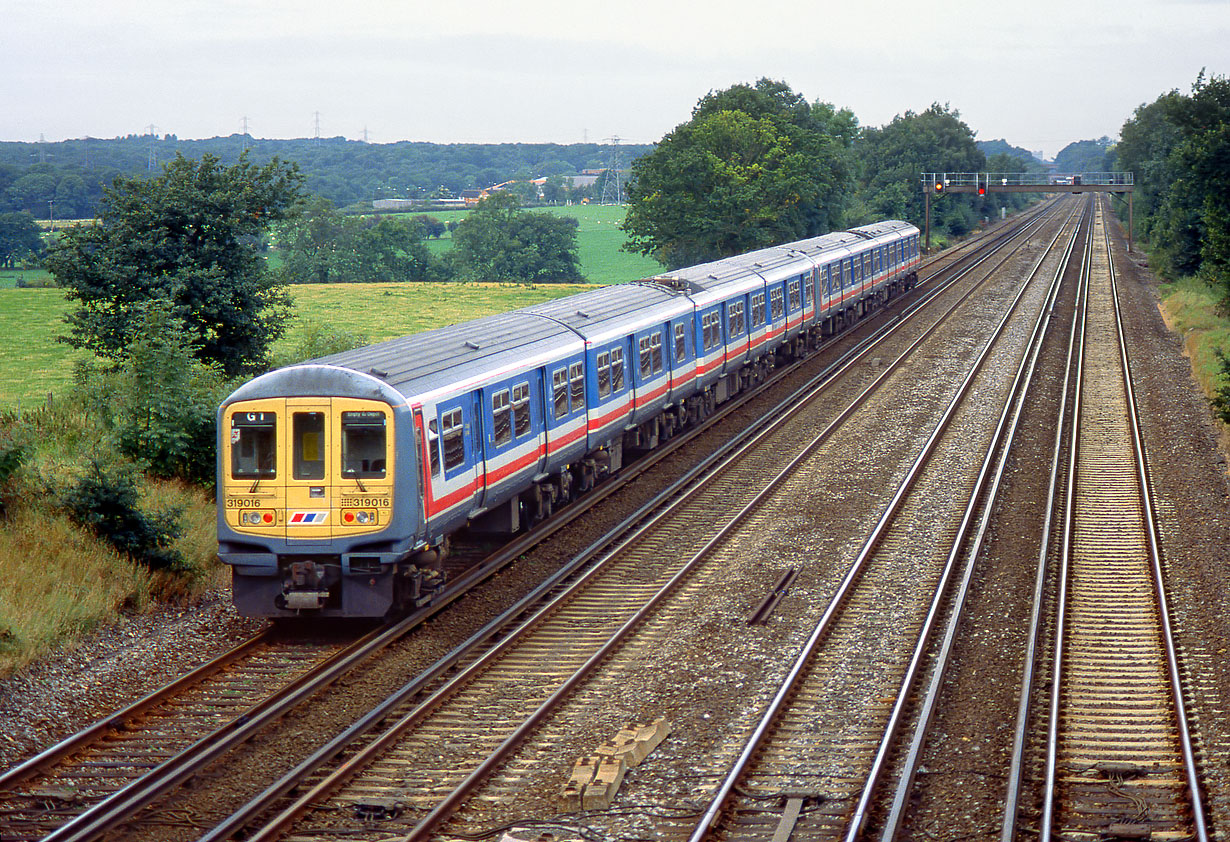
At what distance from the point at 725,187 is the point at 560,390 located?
44360 mm

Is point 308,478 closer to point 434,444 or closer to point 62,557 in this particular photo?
point 434,444

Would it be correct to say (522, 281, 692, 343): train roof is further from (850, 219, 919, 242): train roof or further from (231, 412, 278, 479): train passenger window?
(850, 219, 919, 242): train roof

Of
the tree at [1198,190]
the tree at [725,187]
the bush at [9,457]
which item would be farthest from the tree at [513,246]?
the bush at [9,457]

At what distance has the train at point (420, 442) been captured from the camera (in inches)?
547

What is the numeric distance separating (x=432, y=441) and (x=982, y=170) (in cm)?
12722

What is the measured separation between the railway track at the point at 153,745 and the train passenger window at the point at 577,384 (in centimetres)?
679

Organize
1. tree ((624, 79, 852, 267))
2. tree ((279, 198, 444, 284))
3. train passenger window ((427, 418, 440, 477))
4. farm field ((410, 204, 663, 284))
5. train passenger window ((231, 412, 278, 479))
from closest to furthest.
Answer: train passenger window ((231, 412, 278, 479)), train passenger window ((427, 418, 440, 477)), tree ((624, 79, 852, 267)), farm field ((410, 204, 663, 284)), tree ((279, 198, 444, 284))

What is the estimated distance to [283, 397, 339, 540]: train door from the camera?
45.6 feet

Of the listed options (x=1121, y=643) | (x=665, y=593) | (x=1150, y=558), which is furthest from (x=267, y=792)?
(x=1150, y=558)

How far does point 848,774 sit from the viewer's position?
10617 mm

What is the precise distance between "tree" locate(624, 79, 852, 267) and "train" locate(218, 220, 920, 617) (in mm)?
37220

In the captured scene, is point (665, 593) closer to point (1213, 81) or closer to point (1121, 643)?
point (1121, 643)

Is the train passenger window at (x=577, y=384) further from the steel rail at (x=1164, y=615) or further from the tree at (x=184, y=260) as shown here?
the tree at (x=184, y=260)

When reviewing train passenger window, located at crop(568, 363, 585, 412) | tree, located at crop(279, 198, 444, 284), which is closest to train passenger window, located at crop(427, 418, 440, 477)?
train passenger window, located at crop(568, 363, 585, 412)
